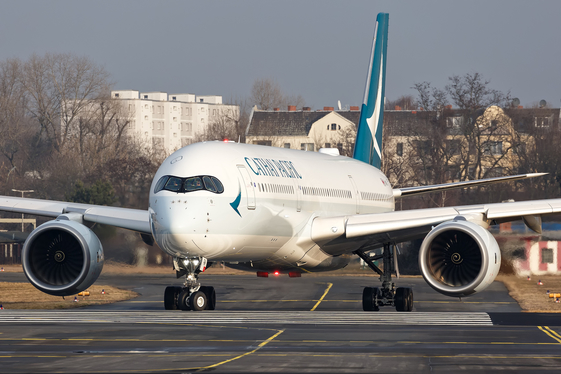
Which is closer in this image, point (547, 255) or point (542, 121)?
point (547, 255)

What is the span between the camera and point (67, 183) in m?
70.6

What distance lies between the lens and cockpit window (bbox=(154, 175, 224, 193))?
64.2ft

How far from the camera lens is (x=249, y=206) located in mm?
20625

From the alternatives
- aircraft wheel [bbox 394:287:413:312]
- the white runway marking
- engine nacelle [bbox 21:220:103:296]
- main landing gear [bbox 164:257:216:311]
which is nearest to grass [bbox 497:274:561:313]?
aircraft wheel [bbox 394:287:413:312]

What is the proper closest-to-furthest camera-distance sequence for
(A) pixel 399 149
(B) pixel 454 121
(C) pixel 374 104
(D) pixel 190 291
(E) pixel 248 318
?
(E) pixel 248 318
(D) pixel 190 291
(C) pixel 374 104
(B) pixel 454 121
(A) pixel 399 149

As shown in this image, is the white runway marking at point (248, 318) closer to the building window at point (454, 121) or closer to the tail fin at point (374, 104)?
the tail fin at point (374, 104)

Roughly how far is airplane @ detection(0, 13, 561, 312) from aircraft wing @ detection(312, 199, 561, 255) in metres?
0.03

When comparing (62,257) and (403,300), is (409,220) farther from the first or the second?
(62,257)

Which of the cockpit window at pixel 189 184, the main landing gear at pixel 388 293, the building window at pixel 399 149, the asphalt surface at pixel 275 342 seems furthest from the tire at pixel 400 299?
the building window at pixel 399 149

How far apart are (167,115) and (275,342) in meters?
167

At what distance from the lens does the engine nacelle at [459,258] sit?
65.5 ft

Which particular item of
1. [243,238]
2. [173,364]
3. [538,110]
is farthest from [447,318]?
[538,110]

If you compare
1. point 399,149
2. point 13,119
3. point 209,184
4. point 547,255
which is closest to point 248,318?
point 209,184

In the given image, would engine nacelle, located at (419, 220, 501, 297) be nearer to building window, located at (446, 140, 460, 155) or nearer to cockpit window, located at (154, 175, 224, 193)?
cockpit window, located at (154, 175, 224, 193)
